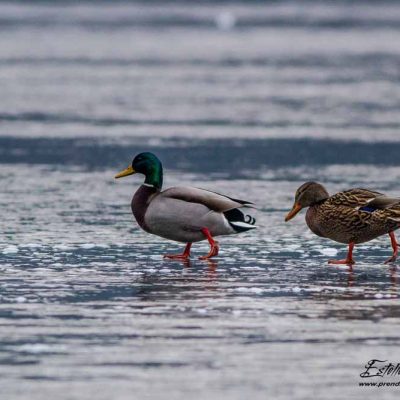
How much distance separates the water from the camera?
26.0 ft

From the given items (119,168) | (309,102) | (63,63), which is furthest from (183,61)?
(119,168)

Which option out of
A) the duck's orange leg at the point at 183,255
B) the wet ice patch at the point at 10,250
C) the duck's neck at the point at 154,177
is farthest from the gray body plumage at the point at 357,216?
the wet ice patch at the point at 10,250

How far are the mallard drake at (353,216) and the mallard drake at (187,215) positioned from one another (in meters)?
0.56

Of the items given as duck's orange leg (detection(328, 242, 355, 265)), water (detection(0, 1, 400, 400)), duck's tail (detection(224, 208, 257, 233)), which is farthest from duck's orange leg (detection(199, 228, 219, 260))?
duck's orange leg (detection(328, 242, 355, 265))

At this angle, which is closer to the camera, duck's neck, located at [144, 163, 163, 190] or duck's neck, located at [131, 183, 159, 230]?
duck's neck, located at [131, 183, 159, 230]

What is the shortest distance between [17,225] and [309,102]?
16732 millimetres

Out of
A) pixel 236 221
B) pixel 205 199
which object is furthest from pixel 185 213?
pixel 236 221

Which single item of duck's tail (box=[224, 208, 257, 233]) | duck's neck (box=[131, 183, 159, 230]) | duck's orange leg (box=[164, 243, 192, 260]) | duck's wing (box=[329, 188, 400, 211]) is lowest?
duck's orange leg (box=[164, 243, 192, 260])

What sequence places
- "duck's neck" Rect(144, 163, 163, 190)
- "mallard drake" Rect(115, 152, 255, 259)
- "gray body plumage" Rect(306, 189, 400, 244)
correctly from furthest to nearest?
1. "duck's neck" Rect(144, 163, 163, 190)
2. "mallard drake" Rect(115, 152, 255, 259)
3. "gray body plumage" Rect(306, 189, 400, 244)

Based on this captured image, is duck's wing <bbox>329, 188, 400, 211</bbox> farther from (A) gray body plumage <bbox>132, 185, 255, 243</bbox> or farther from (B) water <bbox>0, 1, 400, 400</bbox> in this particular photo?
(A) gray body plumage <bbox>132, 185, 255, 243</bbox>

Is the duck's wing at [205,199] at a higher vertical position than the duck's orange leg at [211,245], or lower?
higher

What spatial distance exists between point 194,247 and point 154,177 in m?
1.01

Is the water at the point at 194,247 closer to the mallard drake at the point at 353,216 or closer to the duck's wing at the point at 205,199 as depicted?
the mallard drake at the point at 353,216

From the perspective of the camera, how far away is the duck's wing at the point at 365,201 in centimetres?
1145
